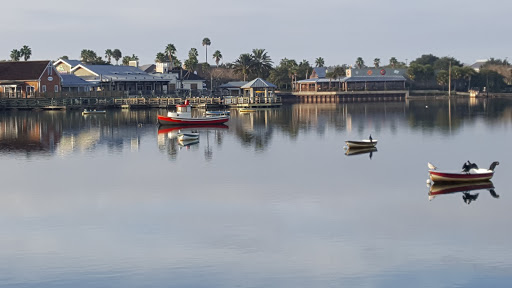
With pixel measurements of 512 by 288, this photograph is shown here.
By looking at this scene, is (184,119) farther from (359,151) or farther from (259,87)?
(259,87)

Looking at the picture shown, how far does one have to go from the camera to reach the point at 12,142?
69.6 metres

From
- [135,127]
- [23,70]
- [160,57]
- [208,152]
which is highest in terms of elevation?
[160,57]

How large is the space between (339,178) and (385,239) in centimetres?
1618

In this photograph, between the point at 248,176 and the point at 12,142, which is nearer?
the point at 248,176

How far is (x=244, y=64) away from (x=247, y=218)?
157477mm

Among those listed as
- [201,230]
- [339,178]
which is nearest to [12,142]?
[339,178]

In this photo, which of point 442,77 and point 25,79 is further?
point 442,77

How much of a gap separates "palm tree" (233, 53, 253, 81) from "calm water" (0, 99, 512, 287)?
124429mm

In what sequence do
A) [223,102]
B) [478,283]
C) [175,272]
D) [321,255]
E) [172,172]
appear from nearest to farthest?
1. [478,283]
2. [175,272]
3. [321,255]
4. [172,172]
5. [223,102]

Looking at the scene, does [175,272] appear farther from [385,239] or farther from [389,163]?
[389,163]

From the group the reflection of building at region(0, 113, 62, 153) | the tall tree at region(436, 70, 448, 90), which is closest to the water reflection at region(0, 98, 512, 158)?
the reflection of building at region(0, 113, 62, 153)

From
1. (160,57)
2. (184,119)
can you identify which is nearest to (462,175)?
(184,119)

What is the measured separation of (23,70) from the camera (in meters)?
128

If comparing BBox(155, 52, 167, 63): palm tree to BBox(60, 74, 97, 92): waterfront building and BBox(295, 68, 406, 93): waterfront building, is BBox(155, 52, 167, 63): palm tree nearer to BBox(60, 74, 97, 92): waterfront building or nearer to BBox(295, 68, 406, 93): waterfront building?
BBox(295, 68, 406, 93): waterfront building
